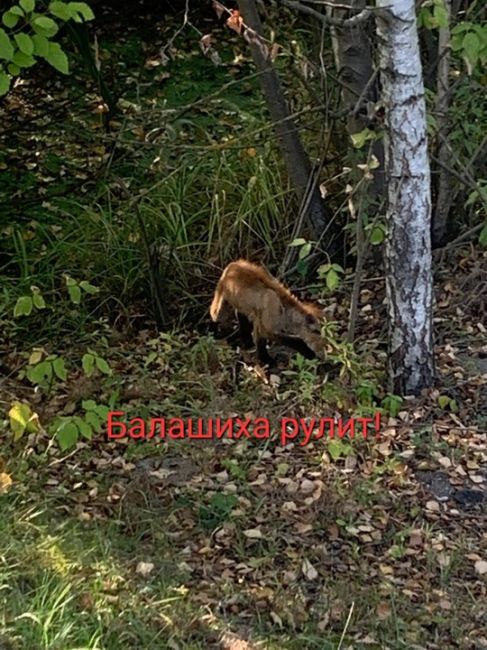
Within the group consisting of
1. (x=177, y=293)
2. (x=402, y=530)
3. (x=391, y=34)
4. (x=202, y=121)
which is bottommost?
(x=402, y=530)

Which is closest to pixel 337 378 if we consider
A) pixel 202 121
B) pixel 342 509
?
pixel 342 509

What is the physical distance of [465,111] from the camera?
543 cm

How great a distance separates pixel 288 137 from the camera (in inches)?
227

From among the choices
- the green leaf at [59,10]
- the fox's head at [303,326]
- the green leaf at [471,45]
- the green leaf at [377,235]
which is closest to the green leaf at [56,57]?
the green leaf at [59,10]

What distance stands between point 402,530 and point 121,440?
1422mm

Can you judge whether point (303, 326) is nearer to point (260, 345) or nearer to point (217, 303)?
point (260, 345)

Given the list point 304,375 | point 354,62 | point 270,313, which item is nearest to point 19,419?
point 304,375

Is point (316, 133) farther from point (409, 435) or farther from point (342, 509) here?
point (342, 509)

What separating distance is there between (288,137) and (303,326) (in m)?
1.32

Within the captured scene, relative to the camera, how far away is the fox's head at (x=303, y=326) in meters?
4.97

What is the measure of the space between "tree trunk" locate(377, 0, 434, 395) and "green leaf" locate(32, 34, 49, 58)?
149 centimetres

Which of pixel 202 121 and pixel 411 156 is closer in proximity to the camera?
pixel 411 156

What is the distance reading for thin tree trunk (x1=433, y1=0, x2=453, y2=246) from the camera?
527 centimetres

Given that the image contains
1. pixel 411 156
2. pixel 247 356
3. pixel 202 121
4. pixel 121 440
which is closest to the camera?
pixel 411 156
